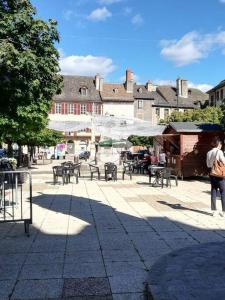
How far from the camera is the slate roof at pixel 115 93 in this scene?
79000 millimetres

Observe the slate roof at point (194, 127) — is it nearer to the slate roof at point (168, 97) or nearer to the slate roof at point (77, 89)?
the slate roof at point (77, 89)

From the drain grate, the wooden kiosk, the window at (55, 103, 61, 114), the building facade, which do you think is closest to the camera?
the drain grate

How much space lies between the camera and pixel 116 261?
6.24 meters

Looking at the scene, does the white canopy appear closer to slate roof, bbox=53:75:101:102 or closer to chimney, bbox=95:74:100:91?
slate roof, bbox=53:75:101:102

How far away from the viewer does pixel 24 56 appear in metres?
9.12

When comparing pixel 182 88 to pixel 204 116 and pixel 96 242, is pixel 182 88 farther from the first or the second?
pixel 96 242

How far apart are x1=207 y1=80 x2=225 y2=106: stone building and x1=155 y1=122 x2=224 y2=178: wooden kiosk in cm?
4244

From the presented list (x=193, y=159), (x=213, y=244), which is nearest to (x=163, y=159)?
(x=193, y=159)

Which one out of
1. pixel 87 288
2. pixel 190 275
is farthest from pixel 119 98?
pixel 190 275

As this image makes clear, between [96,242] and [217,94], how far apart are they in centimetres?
6329

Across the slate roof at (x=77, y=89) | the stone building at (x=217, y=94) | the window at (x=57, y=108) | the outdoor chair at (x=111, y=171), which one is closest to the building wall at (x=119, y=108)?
the slate roof at (x=77, y=89)

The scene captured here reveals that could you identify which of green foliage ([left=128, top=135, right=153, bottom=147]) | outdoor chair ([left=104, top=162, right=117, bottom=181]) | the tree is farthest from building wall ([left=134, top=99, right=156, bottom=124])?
the tree

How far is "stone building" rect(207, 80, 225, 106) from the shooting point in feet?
212

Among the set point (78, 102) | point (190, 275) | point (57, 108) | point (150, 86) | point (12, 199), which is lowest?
point (190, 275)
